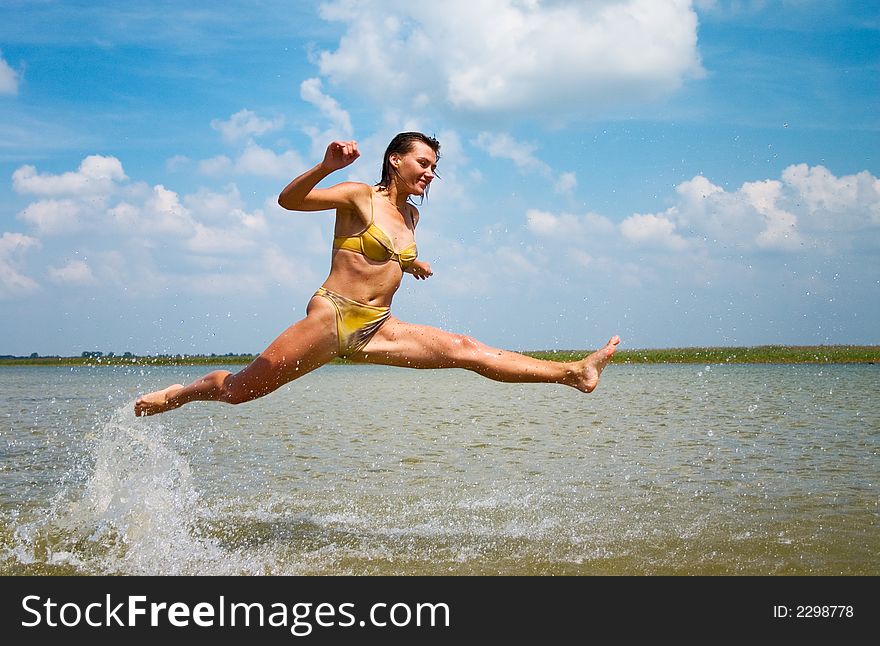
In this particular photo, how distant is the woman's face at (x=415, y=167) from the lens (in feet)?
22.0

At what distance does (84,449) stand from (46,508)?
5127 millimetres

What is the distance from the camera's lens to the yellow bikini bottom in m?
6.50

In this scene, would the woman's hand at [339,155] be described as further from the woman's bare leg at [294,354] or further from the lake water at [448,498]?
the lake water at [448,498]

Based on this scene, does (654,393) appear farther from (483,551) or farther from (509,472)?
(483,551)

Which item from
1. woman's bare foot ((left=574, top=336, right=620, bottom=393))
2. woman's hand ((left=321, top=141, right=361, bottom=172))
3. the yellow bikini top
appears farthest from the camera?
woman's bare foot ((left=574, top=336, right=620, bottom=393))

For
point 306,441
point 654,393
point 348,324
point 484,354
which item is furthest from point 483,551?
point 654,393

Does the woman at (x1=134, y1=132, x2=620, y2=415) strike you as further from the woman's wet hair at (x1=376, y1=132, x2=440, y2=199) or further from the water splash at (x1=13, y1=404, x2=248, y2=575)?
the water splash at (x1=13, y1=404, x2=248, y2=575)

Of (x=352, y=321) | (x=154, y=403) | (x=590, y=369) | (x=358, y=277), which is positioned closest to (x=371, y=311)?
(x=352, y=321)

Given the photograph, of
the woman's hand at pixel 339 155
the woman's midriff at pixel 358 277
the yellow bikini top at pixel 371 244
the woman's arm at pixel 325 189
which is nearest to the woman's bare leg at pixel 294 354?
the woman's midriff at pixel 358 277

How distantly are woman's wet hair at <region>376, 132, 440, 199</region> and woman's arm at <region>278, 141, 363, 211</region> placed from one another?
439mm

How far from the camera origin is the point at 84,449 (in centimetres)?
1340

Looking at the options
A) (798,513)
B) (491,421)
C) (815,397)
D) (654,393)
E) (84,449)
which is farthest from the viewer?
(654,393)

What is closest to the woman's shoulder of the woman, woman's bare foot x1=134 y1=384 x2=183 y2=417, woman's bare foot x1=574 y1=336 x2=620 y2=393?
the woman

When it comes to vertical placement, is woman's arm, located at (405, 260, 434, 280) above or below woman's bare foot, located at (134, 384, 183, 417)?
above
